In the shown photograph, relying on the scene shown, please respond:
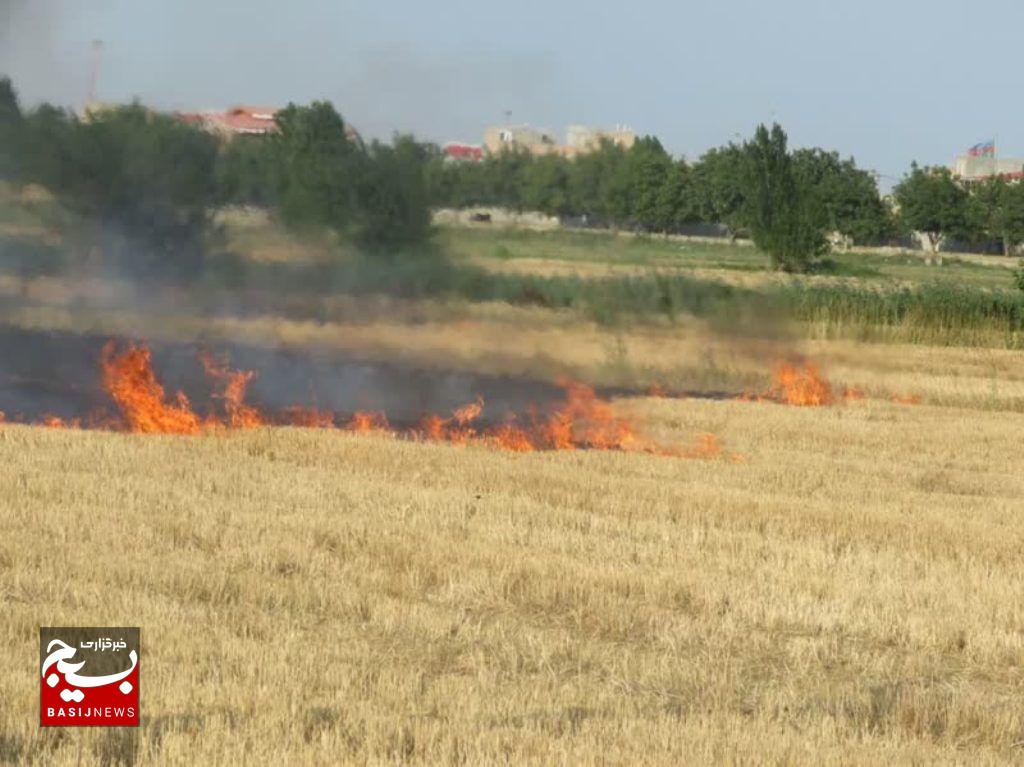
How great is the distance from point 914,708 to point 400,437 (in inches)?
574

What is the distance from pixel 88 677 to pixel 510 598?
4745 mm

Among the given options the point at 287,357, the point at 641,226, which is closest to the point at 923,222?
the point at 641,226

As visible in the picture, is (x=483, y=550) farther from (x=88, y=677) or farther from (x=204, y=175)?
(x=204, y=175)

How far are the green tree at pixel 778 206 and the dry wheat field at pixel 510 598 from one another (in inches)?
1385

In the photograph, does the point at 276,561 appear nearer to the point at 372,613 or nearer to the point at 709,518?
the point at 372,613

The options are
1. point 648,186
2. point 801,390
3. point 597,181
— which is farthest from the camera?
point 648,186

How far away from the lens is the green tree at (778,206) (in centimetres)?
5891

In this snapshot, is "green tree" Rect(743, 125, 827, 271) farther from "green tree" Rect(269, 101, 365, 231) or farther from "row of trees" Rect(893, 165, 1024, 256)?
"row of trees" Rect(893, 165, 1024, 256)

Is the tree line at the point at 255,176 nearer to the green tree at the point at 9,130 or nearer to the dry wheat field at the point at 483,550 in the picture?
the green tree at the point at 9,130

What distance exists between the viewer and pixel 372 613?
1255cm

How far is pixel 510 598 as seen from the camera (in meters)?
13.6

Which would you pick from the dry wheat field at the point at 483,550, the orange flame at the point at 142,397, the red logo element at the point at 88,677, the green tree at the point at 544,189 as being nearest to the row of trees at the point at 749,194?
the green tree at the point at 544,189

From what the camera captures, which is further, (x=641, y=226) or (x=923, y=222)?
(x=923, y=222)

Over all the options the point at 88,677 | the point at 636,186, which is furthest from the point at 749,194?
the point at 88,677
